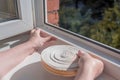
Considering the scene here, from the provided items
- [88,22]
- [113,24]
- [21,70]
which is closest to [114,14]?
[113,24]

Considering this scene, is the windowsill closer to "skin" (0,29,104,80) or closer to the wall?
"skin" (0,29,104,80)

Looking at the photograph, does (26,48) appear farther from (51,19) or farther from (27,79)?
(51,19)

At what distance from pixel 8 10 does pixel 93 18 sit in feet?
3.20

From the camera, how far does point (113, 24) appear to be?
5.10 ft

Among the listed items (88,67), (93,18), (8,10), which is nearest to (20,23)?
(8,10)

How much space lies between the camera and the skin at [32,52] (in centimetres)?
66

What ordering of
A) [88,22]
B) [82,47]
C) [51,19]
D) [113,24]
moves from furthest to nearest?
[88,22] < [113,24] < [51,19] < [82,47]

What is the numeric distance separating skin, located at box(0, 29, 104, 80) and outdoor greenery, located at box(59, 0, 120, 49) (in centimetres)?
54

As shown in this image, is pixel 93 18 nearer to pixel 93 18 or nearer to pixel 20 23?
pixel 93 18

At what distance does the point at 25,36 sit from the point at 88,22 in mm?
934

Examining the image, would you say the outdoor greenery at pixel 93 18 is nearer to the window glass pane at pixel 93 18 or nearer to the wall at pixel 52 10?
the window glass pane at pixel 93 18

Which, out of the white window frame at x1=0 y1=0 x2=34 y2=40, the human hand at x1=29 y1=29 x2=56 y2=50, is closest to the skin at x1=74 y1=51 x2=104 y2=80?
the human hand at x1=29 y1=29 x2=56 y2=50

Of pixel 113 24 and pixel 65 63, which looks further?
pixel 113 24

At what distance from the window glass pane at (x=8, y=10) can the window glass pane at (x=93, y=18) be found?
12.4 inches
